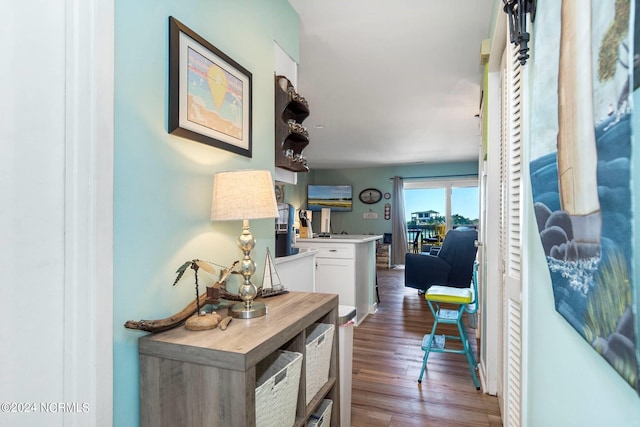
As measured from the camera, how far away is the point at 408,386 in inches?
98.3

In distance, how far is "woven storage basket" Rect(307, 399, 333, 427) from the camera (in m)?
1.53

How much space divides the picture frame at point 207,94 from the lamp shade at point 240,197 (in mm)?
207

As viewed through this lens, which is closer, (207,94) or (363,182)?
(207,94)

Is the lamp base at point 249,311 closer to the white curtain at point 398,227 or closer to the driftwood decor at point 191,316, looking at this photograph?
the driftwood decor at point 191,316

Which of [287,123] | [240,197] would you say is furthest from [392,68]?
[240,197]

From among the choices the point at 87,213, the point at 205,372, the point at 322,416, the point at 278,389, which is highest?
the point at 87,213

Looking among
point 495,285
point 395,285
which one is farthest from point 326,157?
point 495,285

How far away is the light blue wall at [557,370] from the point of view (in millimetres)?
503

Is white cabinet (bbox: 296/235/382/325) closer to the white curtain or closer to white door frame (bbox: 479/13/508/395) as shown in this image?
white door frame (bbox: 479/13/508/395)

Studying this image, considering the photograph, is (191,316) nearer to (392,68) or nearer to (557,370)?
(557,370)

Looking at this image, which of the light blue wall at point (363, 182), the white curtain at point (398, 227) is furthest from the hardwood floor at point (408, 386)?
the light blue wall at point (363, 182)

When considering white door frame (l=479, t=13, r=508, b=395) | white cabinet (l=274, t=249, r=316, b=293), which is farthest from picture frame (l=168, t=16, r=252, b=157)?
white door frame (l=479, t=13, r=508, b=395)

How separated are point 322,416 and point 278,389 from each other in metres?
0.54

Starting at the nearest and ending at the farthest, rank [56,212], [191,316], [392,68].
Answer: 1. [56,212]
2. [191,316]
3. [392,68]
